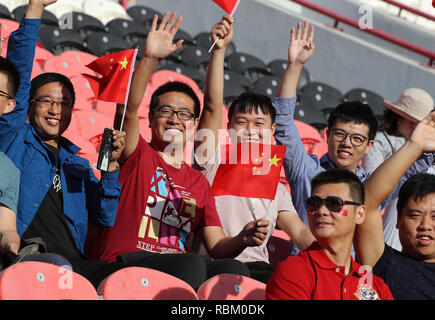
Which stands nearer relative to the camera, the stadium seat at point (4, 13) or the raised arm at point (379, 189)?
the raised arm at point (379, 189)

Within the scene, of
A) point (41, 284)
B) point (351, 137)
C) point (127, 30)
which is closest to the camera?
point (41, 284)

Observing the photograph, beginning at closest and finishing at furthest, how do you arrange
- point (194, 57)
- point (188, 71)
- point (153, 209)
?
point (153, 209), point (188, 71), point (194, 57)

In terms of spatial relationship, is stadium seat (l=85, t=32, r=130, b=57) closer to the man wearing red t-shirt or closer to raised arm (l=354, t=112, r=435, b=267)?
the man wearing red t-shirt

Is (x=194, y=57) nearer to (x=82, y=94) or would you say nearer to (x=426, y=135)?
(x=82, y=94)

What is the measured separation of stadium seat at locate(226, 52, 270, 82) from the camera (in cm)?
750

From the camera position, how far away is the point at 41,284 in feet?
7.54

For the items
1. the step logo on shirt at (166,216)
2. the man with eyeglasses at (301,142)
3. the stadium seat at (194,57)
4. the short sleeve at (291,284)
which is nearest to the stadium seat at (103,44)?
the stadium seat at (194,57)

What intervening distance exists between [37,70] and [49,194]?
2.54 meters

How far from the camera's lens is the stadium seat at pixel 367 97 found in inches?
295

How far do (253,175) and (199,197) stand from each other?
0.35 metres

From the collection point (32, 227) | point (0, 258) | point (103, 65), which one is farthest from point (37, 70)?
point (0, 258)

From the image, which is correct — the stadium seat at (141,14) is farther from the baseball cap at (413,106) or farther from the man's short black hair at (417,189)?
the man's short black hair at (417,189)

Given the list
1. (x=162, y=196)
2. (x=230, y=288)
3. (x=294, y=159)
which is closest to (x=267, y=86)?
(x=294, y=159)

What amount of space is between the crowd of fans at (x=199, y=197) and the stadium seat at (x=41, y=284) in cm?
22
